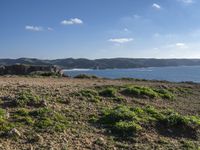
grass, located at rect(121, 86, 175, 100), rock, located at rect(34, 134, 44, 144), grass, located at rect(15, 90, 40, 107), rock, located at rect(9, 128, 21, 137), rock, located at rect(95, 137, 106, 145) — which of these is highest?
grass, located at rect(15, 90, 40, 107)

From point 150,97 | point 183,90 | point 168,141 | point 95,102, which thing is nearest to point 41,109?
point 95,102

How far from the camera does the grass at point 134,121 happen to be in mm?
10742

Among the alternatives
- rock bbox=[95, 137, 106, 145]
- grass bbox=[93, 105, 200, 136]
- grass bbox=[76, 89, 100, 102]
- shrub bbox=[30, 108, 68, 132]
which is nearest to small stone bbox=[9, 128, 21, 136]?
shrub bbox=[30, 108, 68, 132]

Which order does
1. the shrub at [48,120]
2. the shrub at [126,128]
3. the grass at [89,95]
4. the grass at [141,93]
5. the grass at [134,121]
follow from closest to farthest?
the shrub at [48,120] < the shrub at [126,128] < the grass at [134,121] < the grass at [89,95] < the grass at [141,93]

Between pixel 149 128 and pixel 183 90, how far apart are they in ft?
33.6

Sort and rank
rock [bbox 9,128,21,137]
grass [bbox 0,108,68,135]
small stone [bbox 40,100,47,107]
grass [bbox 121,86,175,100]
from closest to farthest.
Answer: rock [bbox 9,128,21,137]
grass [bbox 0,108,68,135]
small stone [bbox 40,100,47,107]
grass [bbox 121,86,175,100]

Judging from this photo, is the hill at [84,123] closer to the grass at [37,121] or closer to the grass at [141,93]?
the grass at [37,121]

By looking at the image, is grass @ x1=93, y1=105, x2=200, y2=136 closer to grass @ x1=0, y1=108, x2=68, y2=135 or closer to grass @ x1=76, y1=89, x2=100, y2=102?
grass @ x1=0, y1=108, x2=68, y2=135

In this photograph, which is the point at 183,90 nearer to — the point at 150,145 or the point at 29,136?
the point at 150,145

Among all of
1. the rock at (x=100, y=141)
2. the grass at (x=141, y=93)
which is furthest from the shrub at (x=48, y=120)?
the grass at (x=141, y=93)

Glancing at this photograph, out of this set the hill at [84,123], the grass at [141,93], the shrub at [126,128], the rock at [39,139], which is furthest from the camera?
the grass at [141,93]

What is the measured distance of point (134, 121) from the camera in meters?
11.4

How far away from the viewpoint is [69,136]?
32.3 feet

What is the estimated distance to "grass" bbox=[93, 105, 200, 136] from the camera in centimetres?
1074
